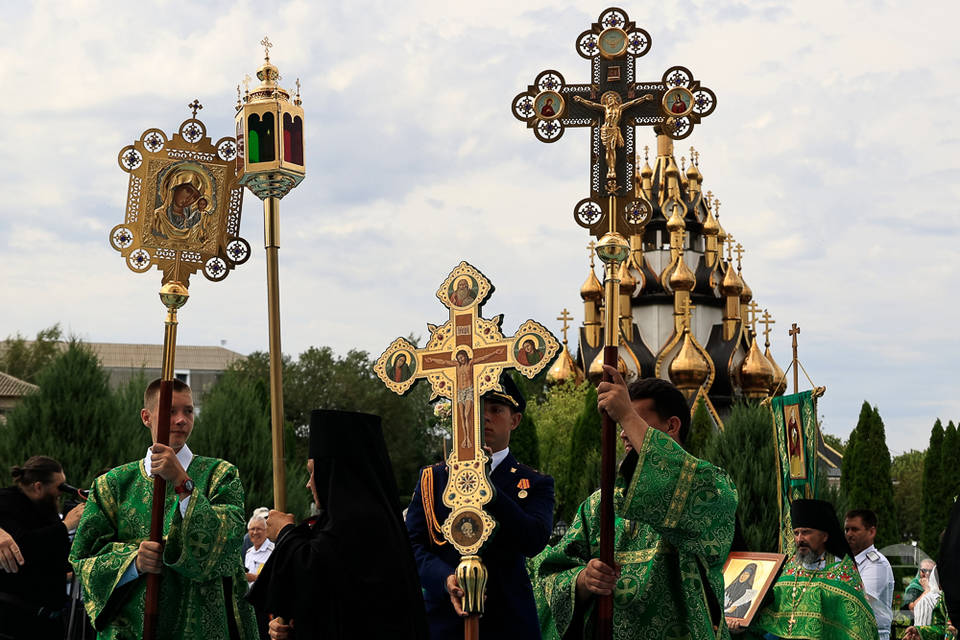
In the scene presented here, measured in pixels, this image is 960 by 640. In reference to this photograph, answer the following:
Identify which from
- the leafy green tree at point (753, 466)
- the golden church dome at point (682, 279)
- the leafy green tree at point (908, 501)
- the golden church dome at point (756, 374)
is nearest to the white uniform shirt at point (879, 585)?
the leafy green tree at point (753, 466)

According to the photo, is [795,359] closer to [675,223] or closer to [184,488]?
[184,488]

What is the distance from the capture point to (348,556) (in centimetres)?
477

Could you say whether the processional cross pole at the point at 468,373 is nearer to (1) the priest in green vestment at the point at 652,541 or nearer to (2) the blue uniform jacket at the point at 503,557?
(2) the blue uniform jacket at the point at 503,557

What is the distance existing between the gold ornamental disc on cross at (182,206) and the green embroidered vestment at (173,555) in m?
1.21

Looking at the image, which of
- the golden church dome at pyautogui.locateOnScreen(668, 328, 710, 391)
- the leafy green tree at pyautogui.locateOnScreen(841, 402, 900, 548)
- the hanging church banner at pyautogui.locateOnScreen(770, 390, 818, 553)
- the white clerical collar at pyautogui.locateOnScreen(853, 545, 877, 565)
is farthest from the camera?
the golden church dome at pyautogui.locateOnScreen(668, 328, 710, 391)

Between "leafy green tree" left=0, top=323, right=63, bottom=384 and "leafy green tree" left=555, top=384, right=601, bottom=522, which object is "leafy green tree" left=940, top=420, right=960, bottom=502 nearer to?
"leafy green tree" left=555, top=384, right=601, bottom=522

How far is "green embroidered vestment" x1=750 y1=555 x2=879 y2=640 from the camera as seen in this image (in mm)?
7805

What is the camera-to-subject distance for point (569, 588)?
18.2ft

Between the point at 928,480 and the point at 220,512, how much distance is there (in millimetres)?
26610

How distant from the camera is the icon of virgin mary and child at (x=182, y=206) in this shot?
7.12 m

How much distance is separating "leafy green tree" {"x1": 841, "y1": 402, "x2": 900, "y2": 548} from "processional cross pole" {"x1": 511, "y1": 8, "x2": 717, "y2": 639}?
25562 mm

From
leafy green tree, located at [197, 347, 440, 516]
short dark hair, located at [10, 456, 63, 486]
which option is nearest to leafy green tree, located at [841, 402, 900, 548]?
leafy green tree, located at [197, 347, 440, 516]

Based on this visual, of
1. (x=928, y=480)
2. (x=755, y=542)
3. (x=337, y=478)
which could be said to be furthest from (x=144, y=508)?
(x=928, y=480)

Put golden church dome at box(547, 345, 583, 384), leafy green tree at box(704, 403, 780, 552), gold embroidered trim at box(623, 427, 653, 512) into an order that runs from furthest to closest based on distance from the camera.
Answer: golden church dome at box(547, 345, 583, 384), leafy green tree at box(704, 403, 780, 552), gold embroidered trim at box(623, 427, 653, 512)
